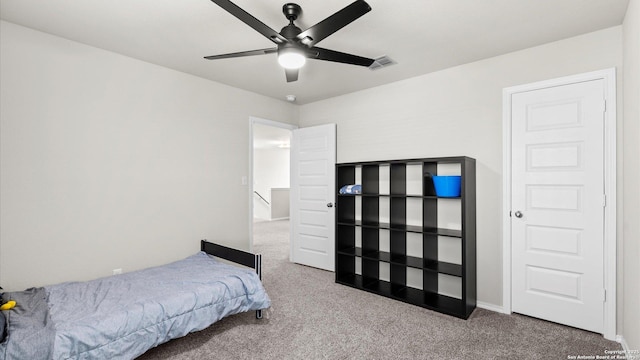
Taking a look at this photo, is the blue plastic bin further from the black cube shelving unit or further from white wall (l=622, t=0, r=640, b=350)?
white wall (l=622, t=0, r=640, b=350)

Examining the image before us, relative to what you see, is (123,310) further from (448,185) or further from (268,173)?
(268,173)

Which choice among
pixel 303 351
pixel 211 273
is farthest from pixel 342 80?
pixel 303 351

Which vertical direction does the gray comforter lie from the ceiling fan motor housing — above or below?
below

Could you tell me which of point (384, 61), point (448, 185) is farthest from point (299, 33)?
point (448, 185)

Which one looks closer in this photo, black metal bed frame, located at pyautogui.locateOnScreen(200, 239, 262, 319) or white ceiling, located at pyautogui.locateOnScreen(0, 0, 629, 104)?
white ceiling, located at pyautogui.locateOnScreen(0, 0, 629, 104)

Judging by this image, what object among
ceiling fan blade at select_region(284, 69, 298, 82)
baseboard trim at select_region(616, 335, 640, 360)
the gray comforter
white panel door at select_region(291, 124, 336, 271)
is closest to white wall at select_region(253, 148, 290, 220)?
white panel door at select_region(291, 124, 336, 271)

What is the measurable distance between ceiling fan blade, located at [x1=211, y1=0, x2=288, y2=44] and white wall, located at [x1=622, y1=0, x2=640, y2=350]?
2208 millimetres

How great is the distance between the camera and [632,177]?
209 cm

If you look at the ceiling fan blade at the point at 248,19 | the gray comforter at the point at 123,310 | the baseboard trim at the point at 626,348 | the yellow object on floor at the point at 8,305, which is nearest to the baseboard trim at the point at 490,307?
the baseboard trim at the point at 626,348

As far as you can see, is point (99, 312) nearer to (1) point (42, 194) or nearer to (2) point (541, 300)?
(1) point (42, 194)

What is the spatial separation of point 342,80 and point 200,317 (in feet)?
9.65

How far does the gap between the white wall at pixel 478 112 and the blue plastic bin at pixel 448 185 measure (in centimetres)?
28

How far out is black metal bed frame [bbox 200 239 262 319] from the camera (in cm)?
286

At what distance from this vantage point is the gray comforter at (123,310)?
181 centimetres
